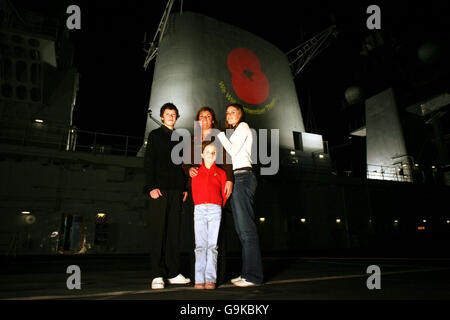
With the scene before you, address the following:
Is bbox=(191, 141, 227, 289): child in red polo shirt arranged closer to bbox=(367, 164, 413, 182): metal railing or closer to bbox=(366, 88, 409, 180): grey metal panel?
bbox=(367, 164, 413, 182): metal railing

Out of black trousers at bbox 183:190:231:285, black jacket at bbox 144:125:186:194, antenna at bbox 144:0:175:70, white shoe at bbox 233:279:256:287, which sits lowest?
white shoe at bbox 233:279:256:287

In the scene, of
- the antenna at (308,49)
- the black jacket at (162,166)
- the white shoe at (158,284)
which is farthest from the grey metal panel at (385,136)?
the white shoe at (158,284)

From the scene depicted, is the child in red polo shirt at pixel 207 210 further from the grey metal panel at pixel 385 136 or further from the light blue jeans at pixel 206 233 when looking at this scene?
the grey metal panel at pixel 385 136

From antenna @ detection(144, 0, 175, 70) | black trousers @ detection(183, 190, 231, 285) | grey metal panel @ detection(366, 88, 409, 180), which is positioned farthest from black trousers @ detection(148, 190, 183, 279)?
grey metal panel @ detection(366, 88, 409, 180)

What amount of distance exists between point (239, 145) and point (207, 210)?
0.64 metres

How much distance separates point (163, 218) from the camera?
97.4 inches

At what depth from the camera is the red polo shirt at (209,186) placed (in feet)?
7.22

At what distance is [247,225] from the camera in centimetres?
230

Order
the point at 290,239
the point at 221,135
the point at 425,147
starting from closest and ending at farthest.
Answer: the point at 221,135
the point at 290,239
the point at 425,147

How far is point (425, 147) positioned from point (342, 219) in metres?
9.95

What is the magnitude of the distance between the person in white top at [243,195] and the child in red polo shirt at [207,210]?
16cm

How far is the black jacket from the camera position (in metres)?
Answer: 2.53
